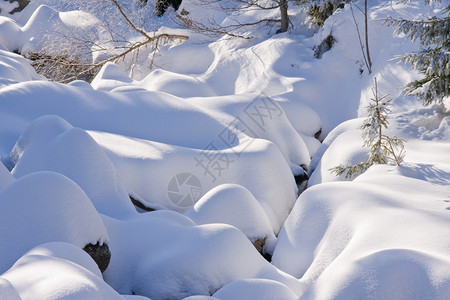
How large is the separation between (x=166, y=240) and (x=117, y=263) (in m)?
0.33

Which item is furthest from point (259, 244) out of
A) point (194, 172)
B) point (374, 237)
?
point (374, 237)

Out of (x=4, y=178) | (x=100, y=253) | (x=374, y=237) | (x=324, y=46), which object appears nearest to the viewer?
(x=100, y=253)

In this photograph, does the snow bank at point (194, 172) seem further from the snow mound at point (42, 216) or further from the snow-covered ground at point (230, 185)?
the snow mound at point (42, 216)

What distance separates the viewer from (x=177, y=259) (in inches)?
115

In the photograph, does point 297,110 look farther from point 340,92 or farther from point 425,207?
point 425,207

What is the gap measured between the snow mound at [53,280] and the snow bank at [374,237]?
1156 mm

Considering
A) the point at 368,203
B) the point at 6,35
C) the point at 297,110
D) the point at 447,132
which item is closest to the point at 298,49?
the point at 297,110

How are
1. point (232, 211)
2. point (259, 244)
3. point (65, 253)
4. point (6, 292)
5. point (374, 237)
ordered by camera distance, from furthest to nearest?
point (259, 244)
point (232, 211)
point (374, 237)
point (65, 253)
point (6, 292)

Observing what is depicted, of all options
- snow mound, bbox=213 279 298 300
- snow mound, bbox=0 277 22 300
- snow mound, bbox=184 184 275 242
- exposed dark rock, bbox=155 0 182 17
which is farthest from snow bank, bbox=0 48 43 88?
snow mound, bbox=0 277 22 300

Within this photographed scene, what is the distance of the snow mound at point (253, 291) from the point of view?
103 inches

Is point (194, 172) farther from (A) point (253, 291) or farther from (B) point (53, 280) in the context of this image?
(B) point (53, 280)

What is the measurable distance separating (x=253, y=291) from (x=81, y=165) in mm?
1754

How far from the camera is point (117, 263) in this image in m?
3.08

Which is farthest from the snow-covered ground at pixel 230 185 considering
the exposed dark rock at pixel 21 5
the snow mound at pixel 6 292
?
the exposed dark rock at pixel 21 5
